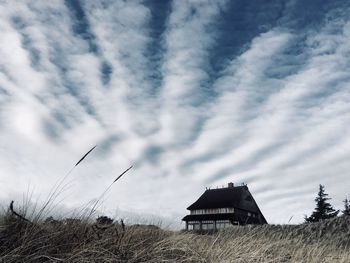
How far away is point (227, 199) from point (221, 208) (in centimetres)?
154

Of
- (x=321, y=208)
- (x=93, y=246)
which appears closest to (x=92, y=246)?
(x=93, y=246)

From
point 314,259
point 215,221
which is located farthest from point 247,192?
point 314,259

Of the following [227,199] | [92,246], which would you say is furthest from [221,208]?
[92,246]

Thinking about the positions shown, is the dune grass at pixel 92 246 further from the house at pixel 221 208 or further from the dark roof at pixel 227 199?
the dark roof at pixel 227 199

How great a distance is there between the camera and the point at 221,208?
4150 centimetres

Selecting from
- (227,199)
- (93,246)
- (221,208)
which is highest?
(227,199)

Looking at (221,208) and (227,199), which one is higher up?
(227,199)

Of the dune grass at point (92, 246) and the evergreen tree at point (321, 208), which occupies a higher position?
the evergreen tree at point (321, 208)

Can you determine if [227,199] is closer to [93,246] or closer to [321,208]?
[321,208]

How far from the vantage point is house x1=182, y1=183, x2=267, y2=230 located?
40131 millimetres

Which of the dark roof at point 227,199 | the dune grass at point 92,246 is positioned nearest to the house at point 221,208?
the dark roof at point 227,199

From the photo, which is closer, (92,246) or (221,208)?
(92,246)

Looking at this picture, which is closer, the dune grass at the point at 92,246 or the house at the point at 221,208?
the dune grass at the point at 92,246

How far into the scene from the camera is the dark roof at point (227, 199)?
4205 cm
